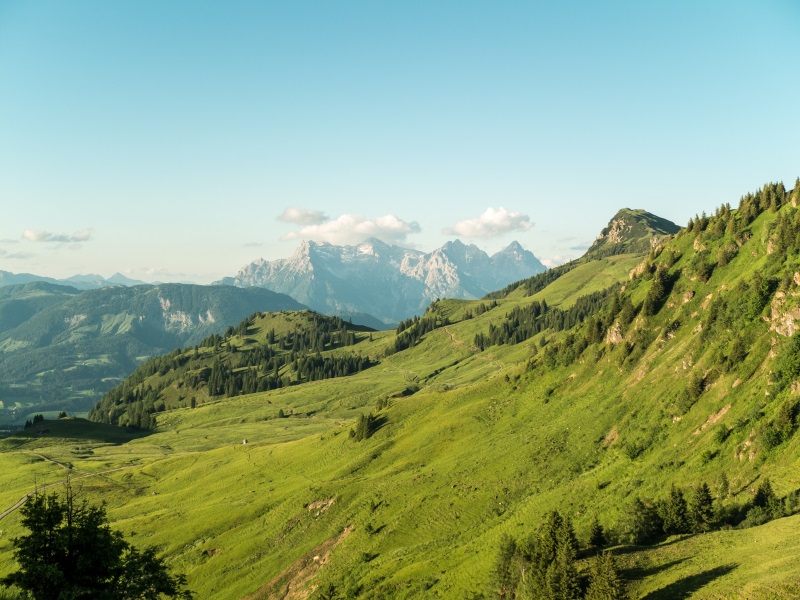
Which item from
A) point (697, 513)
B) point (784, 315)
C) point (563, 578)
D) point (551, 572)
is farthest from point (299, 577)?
point (784, 315)

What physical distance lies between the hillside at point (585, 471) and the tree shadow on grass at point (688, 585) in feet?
0.59

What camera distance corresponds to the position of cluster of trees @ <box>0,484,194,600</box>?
101 ft

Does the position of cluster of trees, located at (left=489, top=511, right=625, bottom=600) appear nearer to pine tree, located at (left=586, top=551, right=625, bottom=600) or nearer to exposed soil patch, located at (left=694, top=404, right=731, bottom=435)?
pine tree, located at (left=586, top=551, right=625, bottom=600)

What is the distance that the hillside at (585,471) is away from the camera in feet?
175

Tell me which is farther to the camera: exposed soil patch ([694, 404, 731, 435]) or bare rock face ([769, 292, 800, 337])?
bare rock face ([769, 292, 800, 337])

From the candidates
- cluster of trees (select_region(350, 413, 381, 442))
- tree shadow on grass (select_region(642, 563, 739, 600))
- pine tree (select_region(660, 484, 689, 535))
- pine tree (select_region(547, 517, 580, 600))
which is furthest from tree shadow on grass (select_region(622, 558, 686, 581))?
cluster of trees (select_region(350, 413, 381, 442))

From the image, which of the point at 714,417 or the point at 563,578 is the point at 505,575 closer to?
the point at 563,578

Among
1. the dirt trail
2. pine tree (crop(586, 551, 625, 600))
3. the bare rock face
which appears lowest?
the dirt trail

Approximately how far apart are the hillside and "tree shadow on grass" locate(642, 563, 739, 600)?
0.18 meters

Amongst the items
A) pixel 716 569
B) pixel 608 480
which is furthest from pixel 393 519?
pixel 716 569

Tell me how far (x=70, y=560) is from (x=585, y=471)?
67717mm

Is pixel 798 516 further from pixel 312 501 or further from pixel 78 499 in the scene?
pixel 78 499

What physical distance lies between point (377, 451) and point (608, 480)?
58.6m

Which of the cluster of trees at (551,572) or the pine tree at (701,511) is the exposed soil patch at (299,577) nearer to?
the cluster of trees at (551,572)
